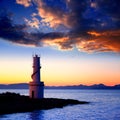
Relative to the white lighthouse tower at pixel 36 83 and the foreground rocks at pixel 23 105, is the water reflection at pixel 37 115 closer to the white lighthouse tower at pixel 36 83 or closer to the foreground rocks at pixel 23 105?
the foreground rocks at pixel 23 105

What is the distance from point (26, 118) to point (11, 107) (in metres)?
6.62

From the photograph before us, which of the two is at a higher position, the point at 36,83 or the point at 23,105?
the point at 36,83

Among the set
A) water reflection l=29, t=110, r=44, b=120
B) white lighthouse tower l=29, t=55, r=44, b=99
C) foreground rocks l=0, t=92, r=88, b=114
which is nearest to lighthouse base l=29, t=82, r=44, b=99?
white lighthouse tower l=29, t=55, r=44, b=99

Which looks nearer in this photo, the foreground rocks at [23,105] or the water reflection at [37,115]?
the water reflection at [37,115]

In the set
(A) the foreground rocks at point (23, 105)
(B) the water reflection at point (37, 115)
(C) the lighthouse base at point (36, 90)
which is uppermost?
(C) the lighthouse base at point (36, 90)

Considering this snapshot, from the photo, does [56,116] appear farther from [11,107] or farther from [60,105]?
[60,105]

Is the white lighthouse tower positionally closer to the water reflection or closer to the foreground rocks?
the foreground rocks

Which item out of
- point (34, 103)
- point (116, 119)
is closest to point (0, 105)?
point (34, 103)

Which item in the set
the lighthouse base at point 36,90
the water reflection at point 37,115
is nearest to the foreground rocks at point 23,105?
the lighthouse base at point 36,90

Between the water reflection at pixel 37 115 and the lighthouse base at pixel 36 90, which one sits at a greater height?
the lighthouse base at pixel 36 90

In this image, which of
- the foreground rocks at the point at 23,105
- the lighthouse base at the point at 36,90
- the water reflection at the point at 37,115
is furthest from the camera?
the lighthouse base at the point at 36,90

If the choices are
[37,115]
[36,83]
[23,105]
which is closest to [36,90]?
[36,83]

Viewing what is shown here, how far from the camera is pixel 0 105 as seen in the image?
45469 millimetres

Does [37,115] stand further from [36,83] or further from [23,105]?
[36,83]
